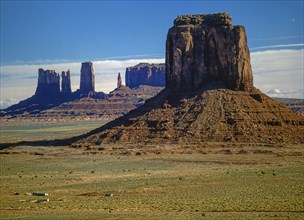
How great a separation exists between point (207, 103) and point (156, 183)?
48939mm

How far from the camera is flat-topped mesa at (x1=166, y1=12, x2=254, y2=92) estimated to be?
380 ft

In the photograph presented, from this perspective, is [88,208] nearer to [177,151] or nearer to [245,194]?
[245,194]

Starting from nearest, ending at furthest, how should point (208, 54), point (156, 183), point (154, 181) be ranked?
point (156, 183) → point (154, 181) → point (208, 54)

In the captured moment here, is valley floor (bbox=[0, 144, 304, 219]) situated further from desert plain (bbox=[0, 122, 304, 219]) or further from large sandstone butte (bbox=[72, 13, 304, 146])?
large sandstone butte (bbox=[72, 13, 304, 146])

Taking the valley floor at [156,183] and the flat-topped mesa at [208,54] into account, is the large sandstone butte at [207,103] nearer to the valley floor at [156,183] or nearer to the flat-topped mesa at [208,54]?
the flat-topped mesa at [208,54]

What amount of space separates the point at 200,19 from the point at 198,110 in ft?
69.6

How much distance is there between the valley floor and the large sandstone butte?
721 centimetres

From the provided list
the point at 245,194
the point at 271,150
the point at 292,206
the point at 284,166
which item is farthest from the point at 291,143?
the point at 292,206

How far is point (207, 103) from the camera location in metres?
112

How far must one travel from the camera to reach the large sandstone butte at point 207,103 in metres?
107

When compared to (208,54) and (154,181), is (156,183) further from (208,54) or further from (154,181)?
(208,54)

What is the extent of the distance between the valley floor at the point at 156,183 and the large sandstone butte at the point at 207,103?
7212 millimetres

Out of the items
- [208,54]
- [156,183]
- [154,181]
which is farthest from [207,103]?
[156,183]

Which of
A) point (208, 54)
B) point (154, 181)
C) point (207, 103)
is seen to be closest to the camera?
point (154, 181)
